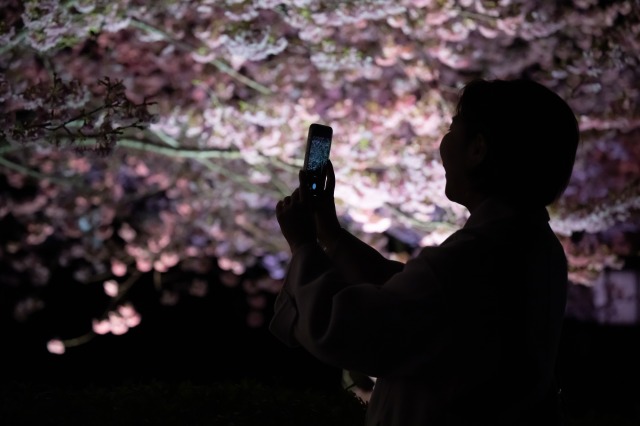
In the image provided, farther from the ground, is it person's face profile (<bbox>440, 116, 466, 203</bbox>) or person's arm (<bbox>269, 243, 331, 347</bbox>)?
person's face profile (<bbox>440, 116, 466, 203</bbox>)

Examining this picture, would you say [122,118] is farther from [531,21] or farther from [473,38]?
[473,38]

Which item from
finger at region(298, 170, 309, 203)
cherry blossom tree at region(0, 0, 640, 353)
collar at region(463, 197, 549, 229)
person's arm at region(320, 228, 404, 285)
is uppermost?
collar at region(463, 197, 549, 229)

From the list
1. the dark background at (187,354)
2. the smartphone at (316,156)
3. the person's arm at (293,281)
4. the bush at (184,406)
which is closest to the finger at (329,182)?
the smartphone at (316,156)

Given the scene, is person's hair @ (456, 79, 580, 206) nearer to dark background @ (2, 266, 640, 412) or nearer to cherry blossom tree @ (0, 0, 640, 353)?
cherry blossom tree @ (0, 0, 640, 353)

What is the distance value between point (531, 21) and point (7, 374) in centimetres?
760

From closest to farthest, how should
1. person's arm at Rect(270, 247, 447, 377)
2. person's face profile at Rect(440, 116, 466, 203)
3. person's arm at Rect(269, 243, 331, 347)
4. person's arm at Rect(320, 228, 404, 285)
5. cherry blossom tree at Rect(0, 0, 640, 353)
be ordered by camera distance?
person's arm at Rect(270, 247, 447, 377) → person's arm at Rect(269, 243, 331, 347) → person's face profile at Rect(440, 116, 466, 203) → person's arm at Rect(320, 228, 404, 285) → cherry blossom tree at Rect(0, 0, 640, 353)

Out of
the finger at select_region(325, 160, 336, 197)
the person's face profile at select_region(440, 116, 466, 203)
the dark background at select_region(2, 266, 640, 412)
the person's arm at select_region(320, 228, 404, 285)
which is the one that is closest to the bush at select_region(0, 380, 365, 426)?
the person's arm at select_region(320, 228, 404, 285)

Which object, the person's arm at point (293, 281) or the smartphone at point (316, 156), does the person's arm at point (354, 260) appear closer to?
the smartphone at point (316, 156)

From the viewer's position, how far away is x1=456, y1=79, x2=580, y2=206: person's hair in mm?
1517

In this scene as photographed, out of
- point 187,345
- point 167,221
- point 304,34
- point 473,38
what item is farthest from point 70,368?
point 473,38

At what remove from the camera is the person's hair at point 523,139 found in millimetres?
1517

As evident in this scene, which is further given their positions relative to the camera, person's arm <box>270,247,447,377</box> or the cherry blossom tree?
the cherry blossom tree

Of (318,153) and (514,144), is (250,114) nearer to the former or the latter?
(318,153)

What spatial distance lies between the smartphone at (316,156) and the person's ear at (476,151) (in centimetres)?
35
